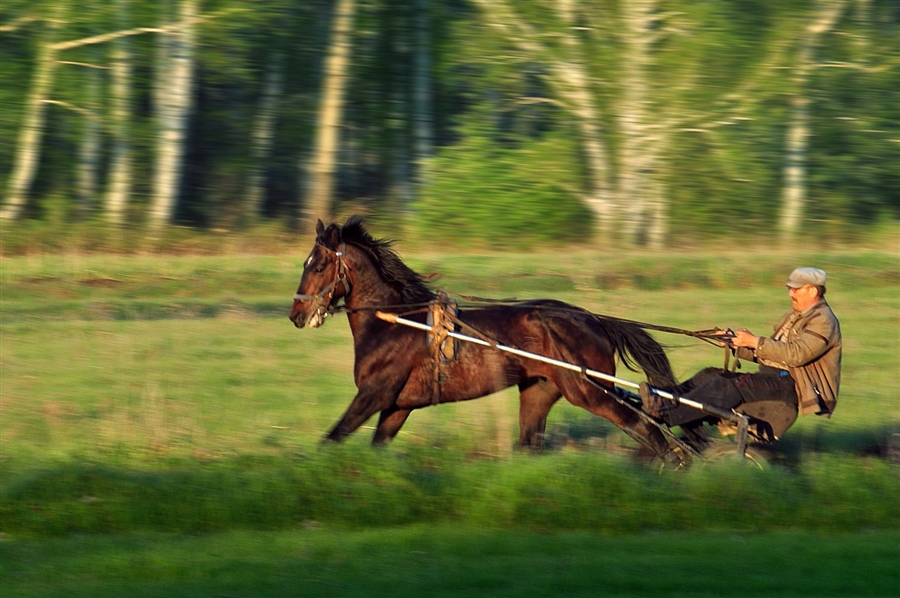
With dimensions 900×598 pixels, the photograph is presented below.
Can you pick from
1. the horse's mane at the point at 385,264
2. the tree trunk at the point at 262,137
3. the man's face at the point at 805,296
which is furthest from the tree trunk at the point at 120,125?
the man's face at the point at 805,296

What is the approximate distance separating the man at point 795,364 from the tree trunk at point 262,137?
20176 mm

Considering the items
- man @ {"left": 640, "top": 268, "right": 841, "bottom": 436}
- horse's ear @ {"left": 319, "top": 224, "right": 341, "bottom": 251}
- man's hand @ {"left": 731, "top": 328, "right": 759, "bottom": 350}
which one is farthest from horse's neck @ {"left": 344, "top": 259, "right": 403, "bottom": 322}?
man's hand @ {"left": 731, "top": 328, "right": 759, "bottom": 350}

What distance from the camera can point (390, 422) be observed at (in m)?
9.23

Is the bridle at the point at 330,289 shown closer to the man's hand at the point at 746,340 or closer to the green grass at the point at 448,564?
the green grass at the point at 448,564

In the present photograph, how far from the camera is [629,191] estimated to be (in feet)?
80.4

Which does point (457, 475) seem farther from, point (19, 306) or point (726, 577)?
point (19, 306)

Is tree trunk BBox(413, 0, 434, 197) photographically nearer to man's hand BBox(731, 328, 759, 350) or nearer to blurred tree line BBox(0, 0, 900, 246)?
blurred tree line BBox(0, 0, 900, 246)

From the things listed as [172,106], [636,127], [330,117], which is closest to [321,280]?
[636,127]

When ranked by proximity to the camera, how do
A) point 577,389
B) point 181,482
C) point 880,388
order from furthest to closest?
point 880,388 < point 577,389 < point 181,482

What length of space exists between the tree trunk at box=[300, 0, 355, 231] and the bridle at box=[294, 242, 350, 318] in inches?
662

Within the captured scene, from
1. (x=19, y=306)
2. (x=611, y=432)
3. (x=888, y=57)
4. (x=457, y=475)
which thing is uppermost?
(x=888, y=57)

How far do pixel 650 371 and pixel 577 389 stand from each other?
617 mm

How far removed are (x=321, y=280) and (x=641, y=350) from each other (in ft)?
7.97

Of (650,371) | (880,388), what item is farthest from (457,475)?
(880,388)
